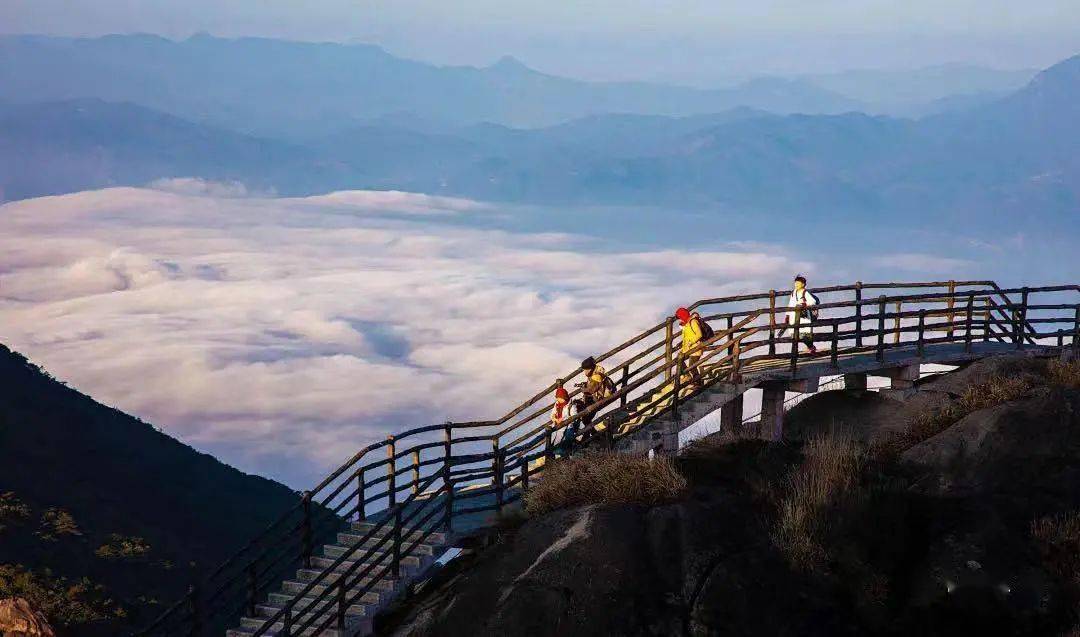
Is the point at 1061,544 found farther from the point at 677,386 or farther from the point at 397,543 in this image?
the point at 397,543

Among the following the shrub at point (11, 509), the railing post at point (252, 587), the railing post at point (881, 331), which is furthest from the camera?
the shrub at point (11, 509)

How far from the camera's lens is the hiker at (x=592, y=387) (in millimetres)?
23516

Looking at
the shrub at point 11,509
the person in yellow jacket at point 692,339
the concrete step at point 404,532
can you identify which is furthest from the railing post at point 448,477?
the shrub at point 11,509

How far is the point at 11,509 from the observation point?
1827 inches

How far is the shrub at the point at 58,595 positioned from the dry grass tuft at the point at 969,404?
87.4ft

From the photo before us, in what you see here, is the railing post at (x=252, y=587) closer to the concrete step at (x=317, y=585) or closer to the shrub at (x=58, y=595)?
the concrete step at (x=317, y=585)

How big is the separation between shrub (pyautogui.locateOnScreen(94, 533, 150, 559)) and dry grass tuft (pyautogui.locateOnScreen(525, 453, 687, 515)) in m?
30.4

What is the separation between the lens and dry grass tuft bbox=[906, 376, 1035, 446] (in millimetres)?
22641

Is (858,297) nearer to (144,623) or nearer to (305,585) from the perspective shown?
(305,585)

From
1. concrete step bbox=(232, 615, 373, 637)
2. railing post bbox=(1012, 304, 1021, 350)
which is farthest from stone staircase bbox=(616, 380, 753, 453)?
railing post bbox=(1012, 304, 1021, 350)

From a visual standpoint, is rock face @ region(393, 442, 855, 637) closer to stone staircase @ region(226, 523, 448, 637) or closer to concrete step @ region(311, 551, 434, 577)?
stone staircase @ region(226, 523, 448, 637)

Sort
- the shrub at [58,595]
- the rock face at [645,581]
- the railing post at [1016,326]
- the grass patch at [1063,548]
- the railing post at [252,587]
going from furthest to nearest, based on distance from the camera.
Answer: the shrub at [58,595] < the railing post at [1016,326] < the railing post at [252,587] < the grass patch at [1063,548] < the rock face at [645,581]

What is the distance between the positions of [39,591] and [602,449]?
25253 millimetres

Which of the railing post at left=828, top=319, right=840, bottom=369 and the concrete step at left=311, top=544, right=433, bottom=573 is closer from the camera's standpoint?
the concrete step at left=311, top=544, right=433, bottom=573
